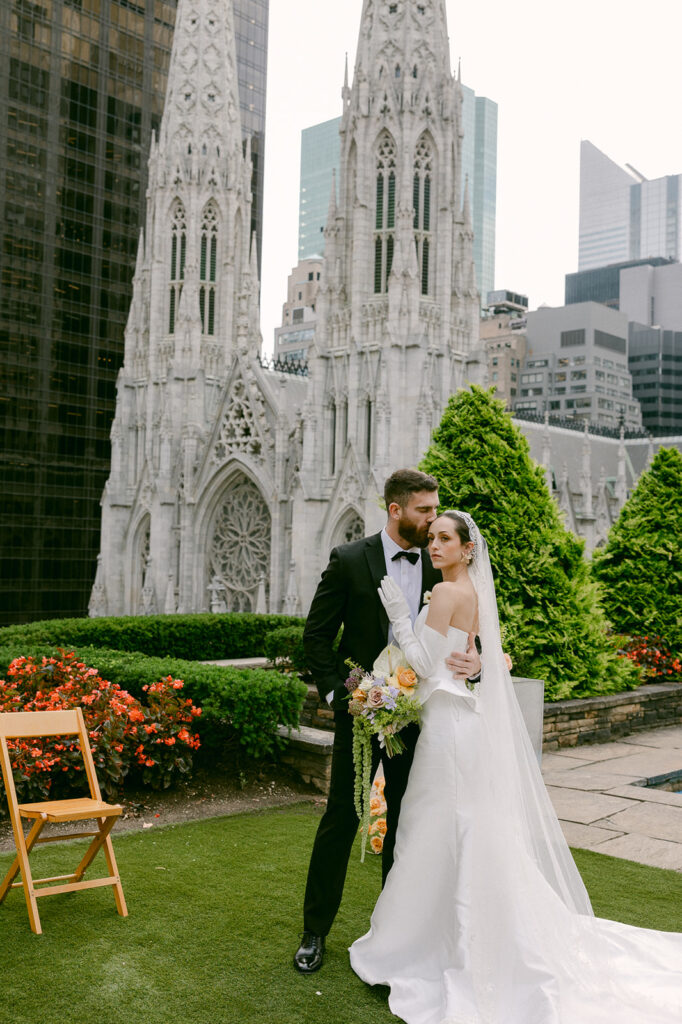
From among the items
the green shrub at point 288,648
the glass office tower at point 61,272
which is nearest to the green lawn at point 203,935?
the green shrub at point 288,648

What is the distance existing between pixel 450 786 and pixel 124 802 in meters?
4.45

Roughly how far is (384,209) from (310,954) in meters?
33.2

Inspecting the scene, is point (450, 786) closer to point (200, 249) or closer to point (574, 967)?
point (574, 967)

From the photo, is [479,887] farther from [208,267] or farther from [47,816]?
[208,267]

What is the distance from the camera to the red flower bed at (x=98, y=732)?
26.3 feet

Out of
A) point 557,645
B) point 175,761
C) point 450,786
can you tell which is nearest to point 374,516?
point 557,645

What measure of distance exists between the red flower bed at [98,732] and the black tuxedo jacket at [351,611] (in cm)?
348

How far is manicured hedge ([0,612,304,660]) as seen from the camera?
559 inches

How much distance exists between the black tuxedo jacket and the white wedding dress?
0.95 feet

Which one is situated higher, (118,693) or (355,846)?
(118,693)

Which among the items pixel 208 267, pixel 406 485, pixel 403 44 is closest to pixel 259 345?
pixel 208 267

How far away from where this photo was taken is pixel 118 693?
8719 millimetres

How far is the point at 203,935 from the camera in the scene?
5.45 metres

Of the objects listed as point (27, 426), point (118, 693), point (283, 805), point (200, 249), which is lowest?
point (283, 805)
